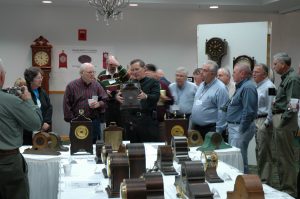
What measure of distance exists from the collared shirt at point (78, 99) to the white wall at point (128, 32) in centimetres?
336

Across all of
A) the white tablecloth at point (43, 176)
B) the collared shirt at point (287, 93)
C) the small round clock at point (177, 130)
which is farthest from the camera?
the collared shirt at point (287, 93)

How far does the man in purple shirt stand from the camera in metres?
4.49

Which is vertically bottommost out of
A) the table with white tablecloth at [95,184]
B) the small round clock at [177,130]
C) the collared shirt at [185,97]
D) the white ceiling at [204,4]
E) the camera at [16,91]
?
the table with white tablecloth at [95,184]

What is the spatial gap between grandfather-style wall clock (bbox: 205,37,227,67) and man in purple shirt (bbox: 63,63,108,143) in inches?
88.7

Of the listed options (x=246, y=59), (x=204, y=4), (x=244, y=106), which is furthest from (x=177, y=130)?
(x=204, y=4)

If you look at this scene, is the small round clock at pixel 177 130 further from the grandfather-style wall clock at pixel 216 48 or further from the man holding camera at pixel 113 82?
the grandfather-style wall clock at pixel 216 48

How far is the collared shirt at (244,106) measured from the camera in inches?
164

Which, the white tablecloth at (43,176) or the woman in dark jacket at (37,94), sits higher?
the woman in dark jacket at (37,94)

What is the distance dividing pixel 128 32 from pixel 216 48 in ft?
7.62

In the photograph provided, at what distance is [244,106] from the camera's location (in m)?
4.20

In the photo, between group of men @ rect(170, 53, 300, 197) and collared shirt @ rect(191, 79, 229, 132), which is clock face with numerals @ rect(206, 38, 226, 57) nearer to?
group of men @ rect(170, 53, 300, 197)

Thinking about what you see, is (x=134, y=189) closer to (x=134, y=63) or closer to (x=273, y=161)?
(x=134, y=63)

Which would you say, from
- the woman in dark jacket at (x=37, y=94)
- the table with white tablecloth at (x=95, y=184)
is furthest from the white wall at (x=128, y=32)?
the table with white tablecloth at (x=95, y=184)

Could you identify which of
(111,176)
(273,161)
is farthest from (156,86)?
(111,176)
